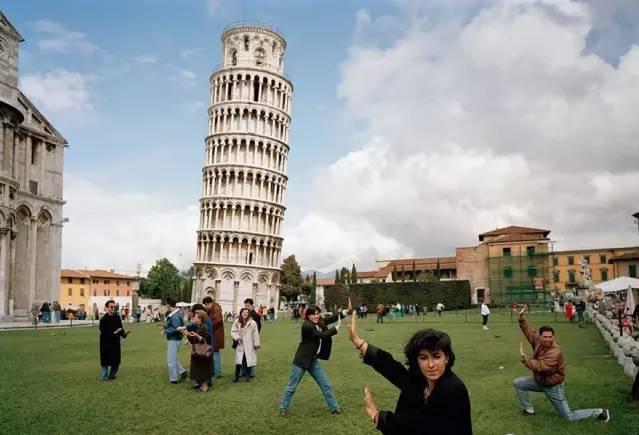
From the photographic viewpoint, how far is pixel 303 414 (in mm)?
9492

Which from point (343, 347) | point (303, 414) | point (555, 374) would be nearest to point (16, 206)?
point (343, 347)

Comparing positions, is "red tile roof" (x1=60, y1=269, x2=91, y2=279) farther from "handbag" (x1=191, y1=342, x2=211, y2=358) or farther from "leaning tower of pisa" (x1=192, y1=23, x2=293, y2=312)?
"handbag" (x1=191, y1=342, x2=211, y2=358)

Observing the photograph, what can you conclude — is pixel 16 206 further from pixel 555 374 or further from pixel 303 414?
pixel 555 374

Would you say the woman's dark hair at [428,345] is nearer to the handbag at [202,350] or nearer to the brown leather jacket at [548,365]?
the brown leather jacket at [548,365]

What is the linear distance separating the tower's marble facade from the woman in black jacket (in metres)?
39.1

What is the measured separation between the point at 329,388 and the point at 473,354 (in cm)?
Result: 920

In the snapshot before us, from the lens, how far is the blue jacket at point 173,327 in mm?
12594

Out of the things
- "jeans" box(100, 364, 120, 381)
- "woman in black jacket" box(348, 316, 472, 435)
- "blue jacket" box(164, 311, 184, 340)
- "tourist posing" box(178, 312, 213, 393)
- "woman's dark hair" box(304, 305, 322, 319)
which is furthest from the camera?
"jeans" box(100, 364, 120, 381)

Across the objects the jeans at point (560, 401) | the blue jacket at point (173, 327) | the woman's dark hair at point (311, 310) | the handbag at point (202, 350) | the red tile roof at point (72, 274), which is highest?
the red tile roof at point (72, 274)

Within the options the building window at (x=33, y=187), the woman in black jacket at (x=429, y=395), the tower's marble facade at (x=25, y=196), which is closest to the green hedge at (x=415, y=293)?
the tower's marble facade at (x=25, y=196)

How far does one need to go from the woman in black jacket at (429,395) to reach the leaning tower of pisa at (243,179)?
233ft

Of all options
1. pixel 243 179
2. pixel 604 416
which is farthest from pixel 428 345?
pixel 243 179

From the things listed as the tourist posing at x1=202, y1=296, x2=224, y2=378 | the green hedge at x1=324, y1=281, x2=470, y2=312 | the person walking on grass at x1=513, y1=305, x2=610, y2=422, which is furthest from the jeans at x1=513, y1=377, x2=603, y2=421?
the green hedge at x1=324, y1=281, x2=470, y2=312

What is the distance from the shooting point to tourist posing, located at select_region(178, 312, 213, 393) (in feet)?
38.3
